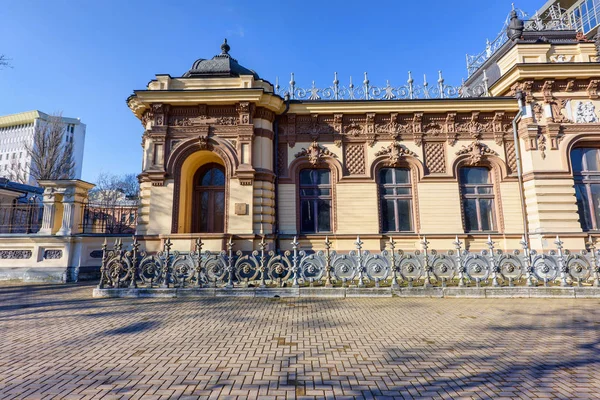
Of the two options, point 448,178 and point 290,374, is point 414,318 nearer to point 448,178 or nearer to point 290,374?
point 290,374

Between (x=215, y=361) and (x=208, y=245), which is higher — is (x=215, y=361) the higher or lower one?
the lower one

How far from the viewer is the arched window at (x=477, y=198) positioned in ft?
42.5

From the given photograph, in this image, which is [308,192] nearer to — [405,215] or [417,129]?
[405,215]

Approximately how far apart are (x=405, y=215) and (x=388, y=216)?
737 mm

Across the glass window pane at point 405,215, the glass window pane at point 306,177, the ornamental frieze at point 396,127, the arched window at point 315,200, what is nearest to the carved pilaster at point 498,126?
the ornamental frieze at point 396,127

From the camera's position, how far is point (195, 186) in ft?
43.5

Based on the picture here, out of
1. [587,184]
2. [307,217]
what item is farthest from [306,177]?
[587,184]

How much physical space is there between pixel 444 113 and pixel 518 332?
10.6 meters

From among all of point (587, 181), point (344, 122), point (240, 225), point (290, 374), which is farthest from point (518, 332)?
point (587, 181)

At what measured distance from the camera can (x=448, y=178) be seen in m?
13.0

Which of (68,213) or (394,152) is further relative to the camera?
(394,152)

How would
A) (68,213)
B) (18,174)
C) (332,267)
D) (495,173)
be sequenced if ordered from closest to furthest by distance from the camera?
1. (332,267)
2. (68,213)
3. (495,173)
4. (18,174)

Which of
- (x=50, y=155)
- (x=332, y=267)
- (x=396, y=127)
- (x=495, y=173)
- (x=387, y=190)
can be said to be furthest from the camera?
(x=50, y=155)

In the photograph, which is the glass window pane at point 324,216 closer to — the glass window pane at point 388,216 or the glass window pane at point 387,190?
the glass window pane at point 388,216
